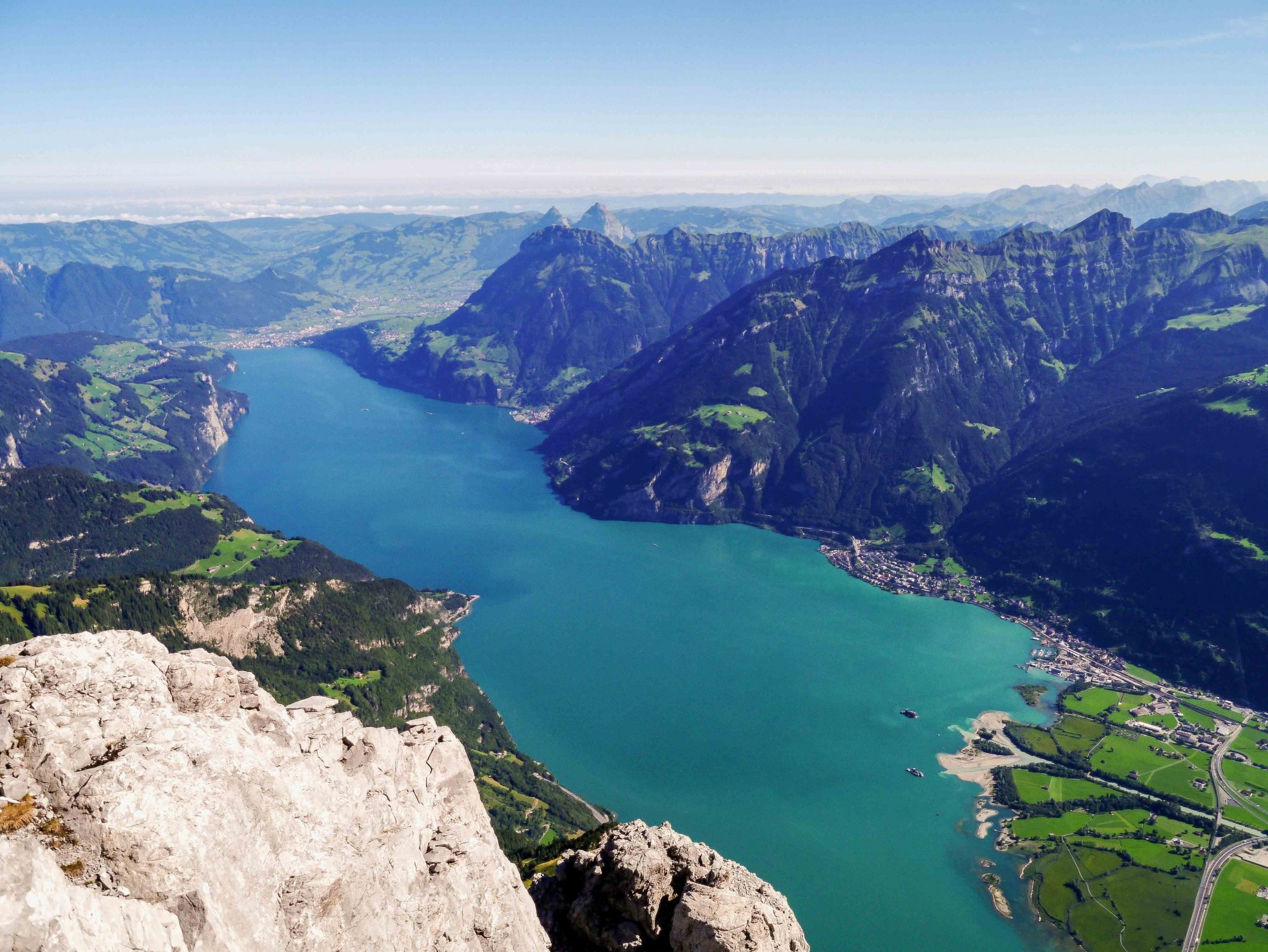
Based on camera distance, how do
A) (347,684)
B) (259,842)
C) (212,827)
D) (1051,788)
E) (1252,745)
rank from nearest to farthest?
(212,827) < (259,842) < (1051,788) < (347,684) < (1252,745)

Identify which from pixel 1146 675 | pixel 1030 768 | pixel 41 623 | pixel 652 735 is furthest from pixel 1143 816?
pixel 41 623

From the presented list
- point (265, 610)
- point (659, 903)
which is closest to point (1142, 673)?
point (659, 903)

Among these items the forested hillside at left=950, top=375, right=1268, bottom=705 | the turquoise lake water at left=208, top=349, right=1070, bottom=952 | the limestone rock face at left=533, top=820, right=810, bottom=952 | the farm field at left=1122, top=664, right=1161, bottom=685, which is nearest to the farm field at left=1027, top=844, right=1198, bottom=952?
the turquoise lake water at left=208, top=349, right=1070, bottom=952

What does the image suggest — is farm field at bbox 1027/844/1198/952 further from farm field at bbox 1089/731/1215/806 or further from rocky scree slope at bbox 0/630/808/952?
rocky scree slope at bbox 0/630/808/952

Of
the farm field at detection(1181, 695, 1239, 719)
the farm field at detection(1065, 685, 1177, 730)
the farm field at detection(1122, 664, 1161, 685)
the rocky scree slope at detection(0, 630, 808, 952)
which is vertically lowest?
the farm field at detection(1122, 664, 1161, 685)

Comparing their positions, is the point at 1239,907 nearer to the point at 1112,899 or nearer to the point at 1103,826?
the point at 1112,899
